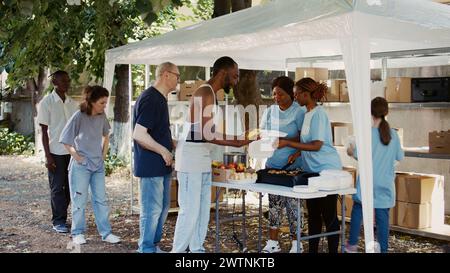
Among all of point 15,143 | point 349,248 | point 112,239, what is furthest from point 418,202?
point 15,143

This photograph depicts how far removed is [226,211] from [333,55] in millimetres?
2574

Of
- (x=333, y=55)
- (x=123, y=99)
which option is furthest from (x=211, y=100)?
(x=123, y=99)

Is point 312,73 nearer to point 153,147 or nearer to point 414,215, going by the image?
point 414,215

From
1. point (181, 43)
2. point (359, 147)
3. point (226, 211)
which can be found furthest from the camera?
point (226, 211)

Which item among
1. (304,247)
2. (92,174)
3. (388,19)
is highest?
(388,19)

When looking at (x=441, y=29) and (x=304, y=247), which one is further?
(x=304, y=247)

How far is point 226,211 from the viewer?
26.9 feet

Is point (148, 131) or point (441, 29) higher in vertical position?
point (441, 29)

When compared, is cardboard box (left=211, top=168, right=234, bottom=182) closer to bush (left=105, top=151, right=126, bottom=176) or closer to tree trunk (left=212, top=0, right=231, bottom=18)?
tree trunk (left=212, top=0, right=231, bottom=18)

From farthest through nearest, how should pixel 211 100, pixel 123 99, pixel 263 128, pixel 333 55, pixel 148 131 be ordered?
pixel 123 99 → pixel 333 55 → pixel 263 128 → pixel 148 131 → pixel 211 100

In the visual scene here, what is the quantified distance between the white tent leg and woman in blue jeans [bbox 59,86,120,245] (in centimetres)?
269

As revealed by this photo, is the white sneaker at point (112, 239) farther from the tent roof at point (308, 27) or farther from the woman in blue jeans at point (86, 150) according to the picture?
the tent roof at point (308, 27)

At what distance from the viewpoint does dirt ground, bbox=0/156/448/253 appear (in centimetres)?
610

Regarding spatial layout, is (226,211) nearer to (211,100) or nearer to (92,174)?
(92,174)
